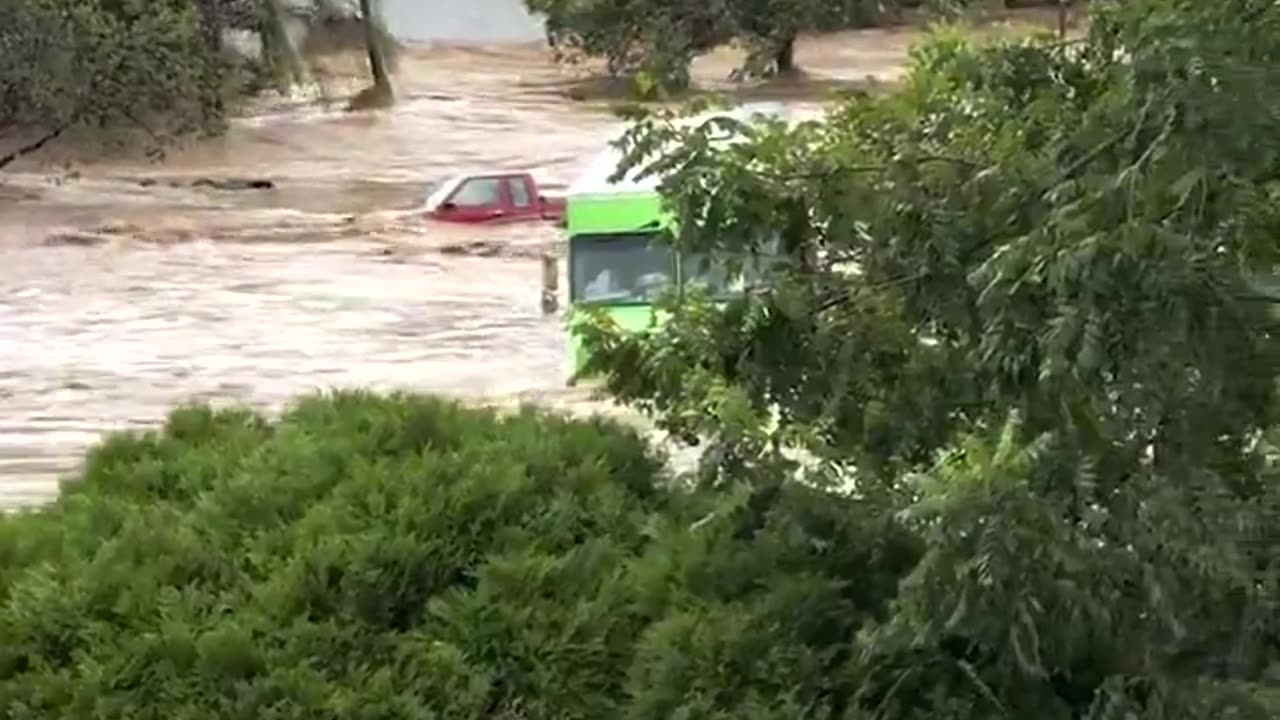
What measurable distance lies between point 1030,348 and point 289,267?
6209 millimetres

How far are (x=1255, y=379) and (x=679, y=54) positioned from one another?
127cm

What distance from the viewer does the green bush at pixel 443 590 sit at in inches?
81.2

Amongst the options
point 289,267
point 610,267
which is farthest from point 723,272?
point 289,267

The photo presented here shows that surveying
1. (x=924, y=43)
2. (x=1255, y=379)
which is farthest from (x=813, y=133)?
(x=1255, y=379)

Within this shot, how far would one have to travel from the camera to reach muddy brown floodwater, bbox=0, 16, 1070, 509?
18.9 feet

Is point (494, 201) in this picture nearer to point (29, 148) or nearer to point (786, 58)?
point (29, 148)

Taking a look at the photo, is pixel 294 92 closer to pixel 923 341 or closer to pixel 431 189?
pixel 431 189

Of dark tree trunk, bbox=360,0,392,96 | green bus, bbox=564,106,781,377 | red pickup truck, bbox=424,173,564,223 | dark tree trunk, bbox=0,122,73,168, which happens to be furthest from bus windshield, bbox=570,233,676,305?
dark tree trunk, bbox=0,122,73,168

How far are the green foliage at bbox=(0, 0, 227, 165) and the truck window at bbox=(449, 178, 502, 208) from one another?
970 mm

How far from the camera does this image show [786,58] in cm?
372

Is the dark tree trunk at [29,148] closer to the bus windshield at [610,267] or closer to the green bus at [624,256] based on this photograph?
the green bus at [624,256]

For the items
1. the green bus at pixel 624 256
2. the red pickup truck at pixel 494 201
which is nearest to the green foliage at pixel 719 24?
the green bus at pixel 624 256

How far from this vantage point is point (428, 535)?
2.30 meters

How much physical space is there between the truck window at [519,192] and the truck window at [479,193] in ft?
0.16
